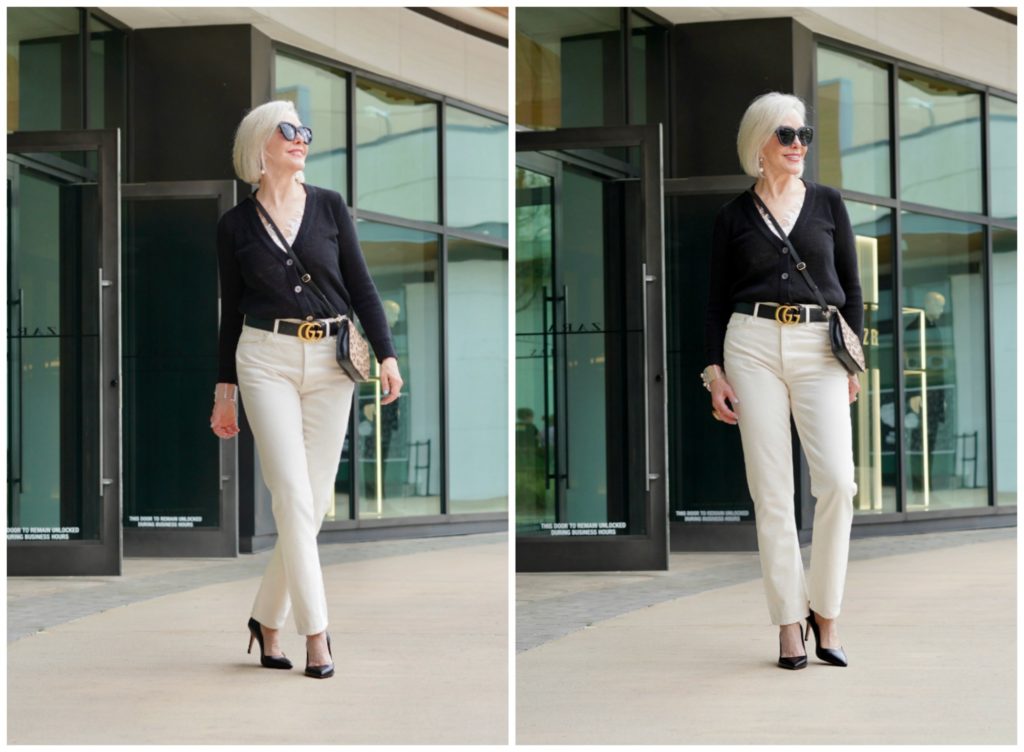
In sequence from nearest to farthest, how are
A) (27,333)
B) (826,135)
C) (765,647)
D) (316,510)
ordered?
(316,510) < (765,647) < (27,333) < (826,135)

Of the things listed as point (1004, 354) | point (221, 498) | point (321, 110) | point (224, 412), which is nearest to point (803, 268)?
point (224, 412)

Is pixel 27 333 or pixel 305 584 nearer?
pixel 305 584

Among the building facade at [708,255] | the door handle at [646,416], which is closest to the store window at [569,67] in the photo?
the building facade at [708,255]

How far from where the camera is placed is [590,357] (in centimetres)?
707

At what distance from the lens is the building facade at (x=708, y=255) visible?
7035 mm

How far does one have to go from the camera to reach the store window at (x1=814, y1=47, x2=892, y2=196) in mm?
9266

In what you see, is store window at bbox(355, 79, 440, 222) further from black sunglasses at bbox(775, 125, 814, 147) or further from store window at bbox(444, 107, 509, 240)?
black sunglasses at bbox(775, 125, 814, 147)

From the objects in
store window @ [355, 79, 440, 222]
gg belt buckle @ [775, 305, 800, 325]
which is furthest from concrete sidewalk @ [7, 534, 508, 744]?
store window @ [355, 79, 440, 222]

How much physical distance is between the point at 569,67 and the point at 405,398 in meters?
2.98

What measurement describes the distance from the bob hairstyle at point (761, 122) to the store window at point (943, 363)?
586 centimetres

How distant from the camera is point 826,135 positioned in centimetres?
934

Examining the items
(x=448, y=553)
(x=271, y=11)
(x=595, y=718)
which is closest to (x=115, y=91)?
(x=271, y=11)

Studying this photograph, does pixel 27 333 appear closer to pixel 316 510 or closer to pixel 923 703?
pixel 316 510

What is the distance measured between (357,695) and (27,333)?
4360 mm
